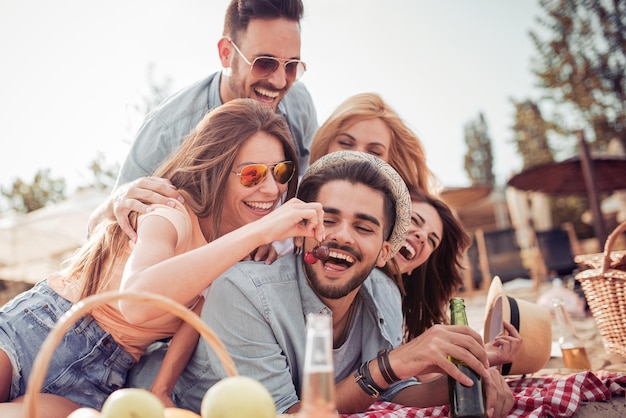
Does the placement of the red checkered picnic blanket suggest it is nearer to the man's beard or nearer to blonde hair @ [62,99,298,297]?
the man's beard

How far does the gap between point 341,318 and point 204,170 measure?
1.06 m

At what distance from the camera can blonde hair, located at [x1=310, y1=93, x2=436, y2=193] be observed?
13.4ft

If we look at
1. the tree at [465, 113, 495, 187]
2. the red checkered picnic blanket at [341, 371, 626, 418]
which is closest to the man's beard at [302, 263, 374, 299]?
the red checkered picnic blanket at [341, 371, 626, 418]

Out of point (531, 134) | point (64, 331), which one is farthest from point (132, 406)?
point (531, 134)

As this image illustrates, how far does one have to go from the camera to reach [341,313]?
9.32 feet

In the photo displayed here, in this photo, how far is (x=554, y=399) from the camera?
2.45 meters

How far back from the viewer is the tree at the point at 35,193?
18188mm

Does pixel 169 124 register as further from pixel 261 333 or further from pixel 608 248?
pixel 608 248

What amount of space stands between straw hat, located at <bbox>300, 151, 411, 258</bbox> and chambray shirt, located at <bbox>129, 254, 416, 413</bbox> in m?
0.44

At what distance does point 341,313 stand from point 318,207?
2.58 ft

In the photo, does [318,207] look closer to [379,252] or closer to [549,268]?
[379,252]

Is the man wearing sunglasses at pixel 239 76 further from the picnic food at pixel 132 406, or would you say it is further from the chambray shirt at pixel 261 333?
the picnic food at pixel 132 406

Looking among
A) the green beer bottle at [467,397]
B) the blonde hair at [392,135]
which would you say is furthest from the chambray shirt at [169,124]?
the green beer bottle at [467,397]

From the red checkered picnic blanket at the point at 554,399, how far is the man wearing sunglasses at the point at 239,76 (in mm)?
2172
